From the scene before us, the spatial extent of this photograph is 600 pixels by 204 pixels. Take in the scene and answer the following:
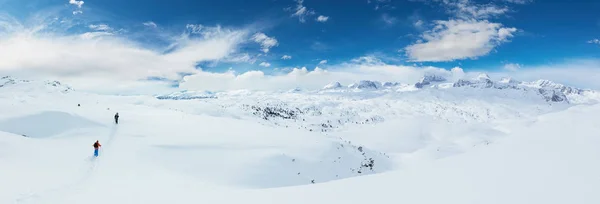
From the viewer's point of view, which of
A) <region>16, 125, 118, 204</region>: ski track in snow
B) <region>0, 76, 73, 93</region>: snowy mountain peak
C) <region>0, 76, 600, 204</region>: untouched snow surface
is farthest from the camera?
<region>0, 76, 73, 93</region>: snowy mountain peak

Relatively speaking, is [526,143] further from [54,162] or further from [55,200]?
[54,162]

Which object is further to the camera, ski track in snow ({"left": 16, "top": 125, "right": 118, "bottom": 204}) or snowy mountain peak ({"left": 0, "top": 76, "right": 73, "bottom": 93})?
snowy mountain peak ({"left": 0, "top": 76, "right": 73, "bottom": 93})

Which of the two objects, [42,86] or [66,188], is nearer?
[66,188]

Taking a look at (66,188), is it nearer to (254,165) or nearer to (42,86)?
(254,165)

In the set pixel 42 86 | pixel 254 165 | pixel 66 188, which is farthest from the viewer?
pixel 42 86

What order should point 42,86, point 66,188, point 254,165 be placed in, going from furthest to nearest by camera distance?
point 42,86 → point 254,165 → point 66,188

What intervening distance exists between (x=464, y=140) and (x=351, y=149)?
7106 cm

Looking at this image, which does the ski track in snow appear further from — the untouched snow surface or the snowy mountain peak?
the snowy mountain peak

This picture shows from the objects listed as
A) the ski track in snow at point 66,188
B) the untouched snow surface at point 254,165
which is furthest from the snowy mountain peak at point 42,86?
the ski track in snow at point 66,188

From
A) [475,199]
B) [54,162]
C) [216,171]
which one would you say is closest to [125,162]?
[54,162]

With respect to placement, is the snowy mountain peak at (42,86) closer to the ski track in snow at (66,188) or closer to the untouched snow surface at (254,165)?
the untouched snow surface at (254,165)

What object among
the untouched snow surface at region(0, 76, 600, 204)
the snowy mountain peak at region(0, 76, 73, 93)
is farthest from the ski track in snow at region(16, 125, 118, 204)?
the snowy mountain peak at region(0, 76, 73, 93)

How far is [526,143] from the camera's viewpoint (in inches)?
382

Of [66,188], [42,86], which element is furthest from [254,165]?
[42,86]
